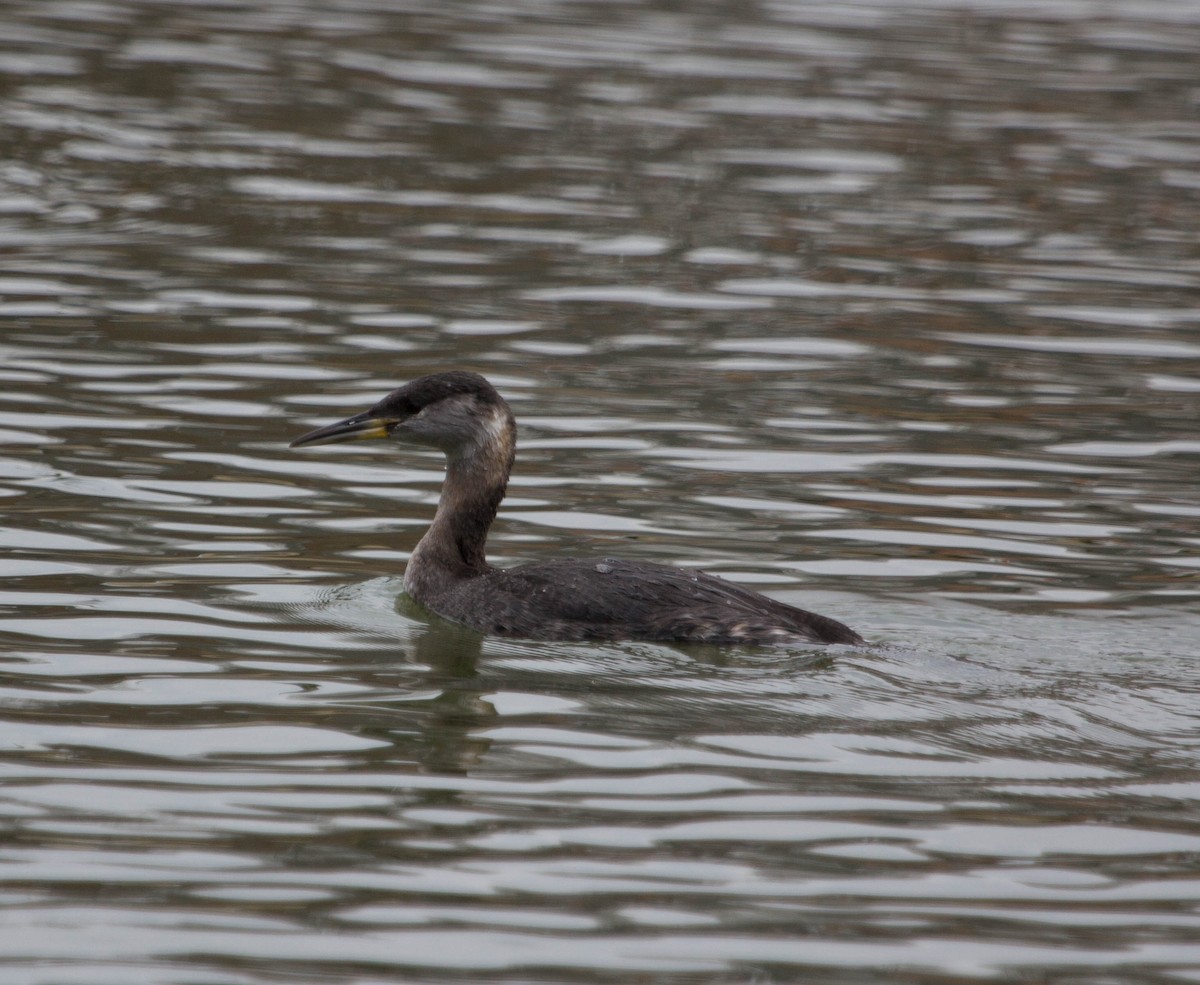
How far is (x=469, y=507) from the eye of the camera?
1014cm

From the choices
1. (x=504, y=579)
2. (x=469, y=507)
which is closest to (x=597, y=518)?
(x=469, y=507)

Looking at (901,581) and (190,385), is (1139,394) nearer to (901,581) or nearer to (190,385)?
(901,581)

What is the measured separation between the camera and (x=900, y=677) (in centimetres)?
841

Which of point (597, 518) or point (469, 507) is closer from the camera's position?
point (469, 507)

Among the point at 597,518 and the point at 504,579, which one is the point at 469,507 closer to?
the point at 504,579

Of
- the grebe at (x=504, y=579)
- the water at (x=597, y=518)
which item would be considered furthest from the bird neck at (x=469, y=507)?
the water at (x=597, y=518)

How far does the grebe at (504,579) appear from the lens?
29.2 ft

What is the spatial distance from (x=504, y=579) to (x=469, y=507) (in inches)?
28.1

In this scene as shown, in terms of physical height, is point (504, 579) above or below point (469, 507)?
below

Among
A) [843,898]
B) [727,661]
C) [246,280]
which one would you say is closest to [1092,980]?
[843,898]

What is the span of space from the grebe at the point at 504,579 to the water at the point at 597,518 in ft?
0.53

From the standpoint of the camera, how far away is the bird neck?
391 inches

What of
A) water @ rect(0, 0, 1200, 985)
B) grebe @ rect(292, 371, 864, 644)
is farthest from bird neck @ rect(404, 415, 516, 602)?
water @ rect(0, 0, 1200, 985)

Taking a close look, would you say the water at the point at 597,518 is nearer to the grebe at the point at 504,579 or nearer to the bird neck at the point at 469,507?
the grebe at the point at 504,579
